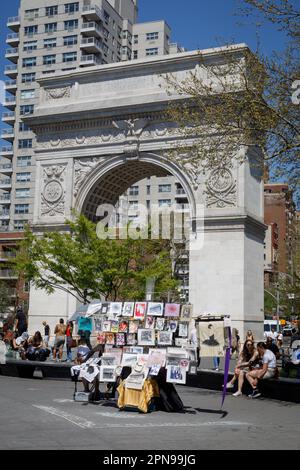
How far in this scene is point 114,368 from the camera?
12055 mm

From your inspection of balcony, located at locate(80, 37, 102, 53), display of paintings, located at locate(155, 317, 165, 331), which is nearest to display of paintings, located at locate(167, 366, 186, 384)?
display of paintings, located at locate(155, 317, 165, 331)

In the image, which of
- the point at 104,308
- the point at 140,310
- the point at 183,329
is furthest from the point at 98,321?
the point at 183,329

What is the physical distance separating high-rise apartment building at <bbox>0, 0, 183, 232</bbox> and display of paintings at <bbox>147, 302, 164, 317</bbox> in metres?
58.1

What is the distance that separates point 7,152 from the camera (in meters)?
72.9

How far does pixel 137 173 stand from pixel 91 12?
130 ft

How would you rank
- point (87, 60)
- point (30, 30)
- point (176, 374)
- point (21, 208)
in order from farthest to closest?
point (30, 30) → point (21, 208) → point (87, 60) → point (176, 374)

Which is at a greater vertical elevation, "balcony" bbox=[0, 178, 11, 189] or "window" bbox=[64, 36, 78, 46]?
"window" bbox=[64, 36, 78, 46]

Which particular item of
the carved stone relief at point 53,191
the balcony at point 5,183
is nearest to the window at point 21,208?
the balcony at point 5,183

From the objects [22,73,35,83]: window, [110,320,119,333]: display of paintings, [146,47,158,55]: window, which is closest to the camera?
[110,320,119,333]: display of paintings

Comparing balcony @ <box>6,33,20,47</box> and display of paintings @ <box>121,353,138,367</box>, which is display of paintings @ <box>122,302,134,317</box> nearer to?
display of paintings @ <box>121,353,138,367</box>

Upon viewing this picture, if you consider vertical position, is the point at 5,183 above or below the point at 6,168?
below

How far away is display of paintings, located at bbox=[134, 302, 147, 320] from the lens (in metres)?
12.1

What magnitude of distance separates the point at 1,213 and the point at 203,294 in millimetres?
45738

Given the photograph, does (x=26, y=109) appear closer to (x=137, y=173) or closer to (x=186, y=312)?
(x=137, y=173)
